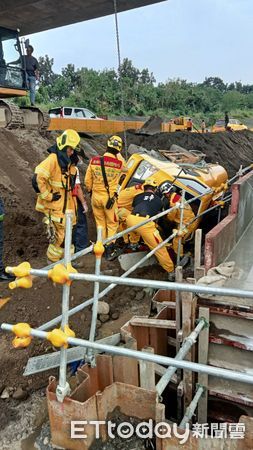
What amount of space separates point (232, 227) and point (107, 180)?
240 centimetres

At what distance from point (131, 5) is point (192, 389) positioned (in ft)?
46.9

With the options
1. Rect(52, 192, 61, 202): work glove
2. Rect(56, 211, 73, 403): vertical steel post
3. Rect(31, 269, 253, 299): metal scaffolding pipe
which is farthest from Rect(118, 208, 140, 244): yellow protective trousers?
Rect(31, 269, 253, 299): metal scaffolding pipe

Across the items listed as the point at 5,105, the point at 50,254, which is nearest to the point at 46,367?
the point at 50,254

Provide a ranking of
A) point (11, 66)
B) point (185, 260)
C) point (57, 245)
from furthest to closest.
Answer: point (11, 66), point (185, 260), point (57, 245)

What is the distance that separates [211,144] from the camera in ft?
57.4

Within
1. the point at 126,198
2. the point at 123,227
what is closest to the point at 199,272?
the point at 126,198

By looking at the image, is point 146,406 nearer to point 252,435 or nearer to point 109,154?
point 252,435

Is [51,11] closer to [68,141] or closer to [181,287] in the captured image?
[68,141]

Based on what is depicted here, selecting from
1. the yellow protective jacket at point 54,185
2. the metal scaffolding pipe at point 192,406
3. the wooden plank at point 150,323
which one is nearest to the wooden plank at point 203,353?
the metal scaffolding pipe at point 192,406

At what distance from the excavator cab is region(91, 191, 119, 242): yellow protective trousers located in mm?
6969

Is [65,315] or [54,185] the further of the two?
[54,185]

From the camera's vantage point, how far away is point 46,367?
3123 mm

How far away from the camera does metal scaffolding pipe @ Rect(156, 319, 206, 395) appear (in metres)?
2.55

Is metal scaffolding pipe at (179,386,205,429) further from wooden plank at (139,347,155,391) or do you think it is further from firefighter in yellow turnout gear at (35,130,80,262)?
firefighter in yellow turnout gear at (35,130,80,262)
